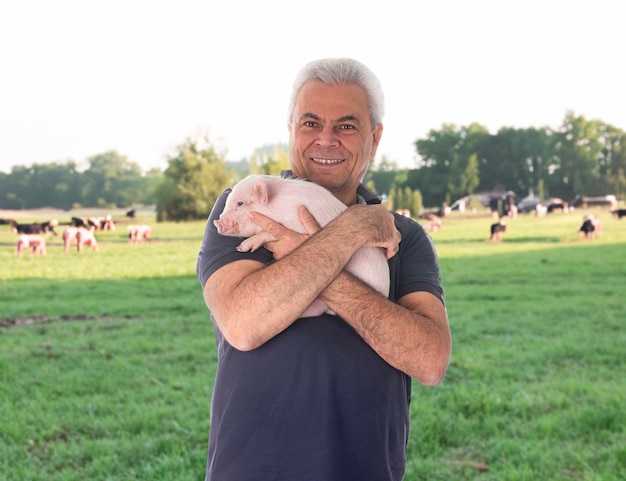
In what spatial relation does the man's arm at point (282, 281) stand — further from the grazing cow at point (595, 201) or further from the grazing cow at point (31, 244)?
the grazing cow at point (595, 201)

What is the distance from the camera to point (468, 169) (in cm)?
3812

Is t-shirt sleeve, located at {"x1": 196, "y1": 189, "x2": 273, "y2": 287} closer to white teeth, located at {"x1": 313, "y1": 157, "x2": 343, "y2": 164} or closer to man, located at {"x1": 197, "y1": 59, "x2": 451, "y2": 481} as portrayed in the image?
man, located at {"x1": 197, "y1": 59, "x2": 451, "y2": 481}

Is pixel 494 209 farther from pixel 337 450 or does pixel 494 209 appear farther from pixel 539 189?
pixel 337 450

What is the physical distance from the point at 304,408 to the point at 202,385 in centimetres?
387

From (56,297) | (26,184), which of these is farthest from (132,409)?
(26,184)

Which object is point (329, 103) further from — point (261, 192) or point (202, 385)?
point (202, 385)

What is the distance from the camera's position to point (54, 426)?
4.32 metres

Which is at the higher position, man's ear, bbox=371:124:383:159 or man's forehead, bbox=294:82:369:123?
man's forehead, bbox=294:82:369:123

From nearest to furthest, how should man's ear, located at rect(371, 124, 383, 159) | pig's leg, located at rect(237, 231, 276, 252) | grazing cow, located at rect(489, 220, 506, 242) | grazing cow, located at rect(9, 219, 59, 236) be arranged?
1. pig's leg, located at rect(237, 231, 276, 252)
2. man's ear, located at rect(371, 124, 383, 159)
3. grazing cow, located at rect(489, 220, 506, 242)
4. grazing cow, located at rect(9, 219, 59, 236)

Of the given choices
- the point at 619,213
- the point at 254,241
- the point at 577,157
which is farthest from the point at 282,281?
the point at 577,157

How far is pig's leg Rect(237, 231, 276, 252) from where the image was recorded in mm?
1531

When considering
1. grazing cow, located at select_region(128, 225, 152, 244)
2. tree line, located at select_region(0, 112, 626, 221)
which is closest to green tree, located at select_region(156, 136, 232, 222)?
tree line, located at select_region(0, 112, 626, 221)

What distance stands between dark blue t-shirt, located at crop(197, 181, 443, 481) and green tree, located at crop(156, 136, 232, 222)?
3030cm

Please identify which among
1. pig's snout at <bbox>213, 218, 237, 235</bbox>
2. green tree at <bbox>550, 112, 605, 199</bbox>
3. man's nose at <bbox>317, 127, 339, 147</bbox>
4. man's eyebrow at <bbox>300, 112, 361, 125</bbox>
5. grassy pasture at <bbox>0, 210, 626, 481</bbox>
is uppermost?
green tree at <bbox>550, 112, 605, 199</bbox>
